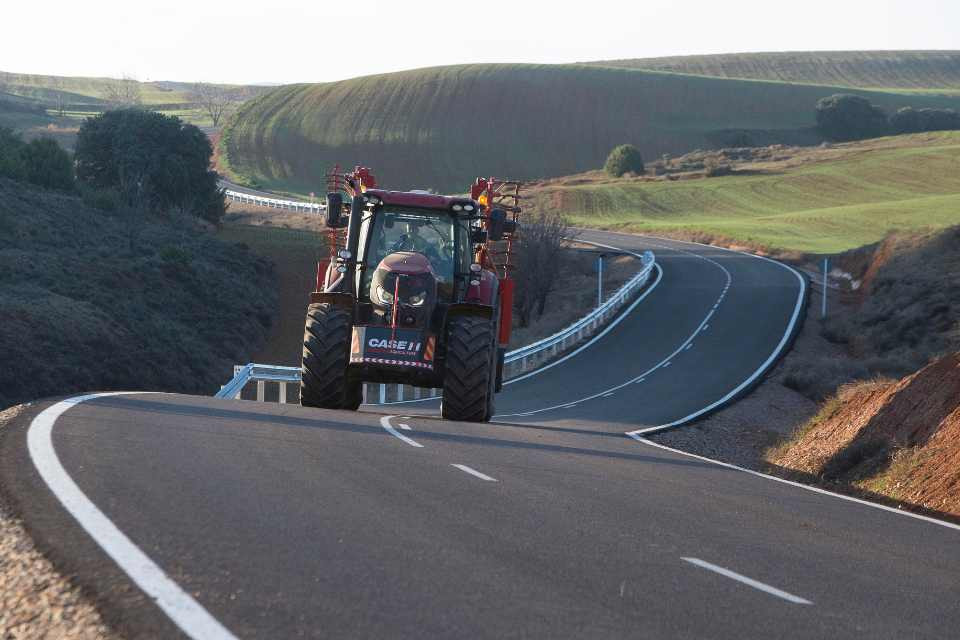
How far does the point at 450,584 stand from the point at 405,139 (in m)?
116

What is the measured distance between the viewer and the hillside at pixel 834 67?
7062 inches

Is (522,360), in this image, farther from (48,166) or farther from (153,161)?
(153,161)

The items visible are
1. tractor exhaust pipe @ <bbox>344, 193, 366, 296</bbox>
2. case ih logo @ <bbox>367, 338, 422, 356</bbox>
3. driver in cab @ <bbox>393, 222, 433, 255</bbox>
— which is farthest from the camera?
driver in cab @ <bbox>393, 222, 433, 255</bbox>

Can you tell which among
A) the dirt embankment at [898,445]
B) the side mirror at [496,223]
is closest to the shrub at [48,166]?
the side mirror at [496,223]

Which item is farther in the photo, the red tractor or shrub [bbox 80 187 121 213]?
shrub [bbox 80 187 121 213]

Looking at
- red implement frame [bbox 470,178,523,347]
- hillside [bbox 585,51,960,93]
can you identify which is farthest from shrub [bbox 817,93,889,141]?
red implement frame [bbox 470,178,523,347]

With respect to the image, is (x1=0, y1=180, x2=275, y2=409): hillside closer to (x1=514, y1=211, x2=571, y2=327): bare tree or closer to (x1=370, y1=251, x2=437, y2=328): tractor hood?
(x1=514, y1=211, x2=571, y2=327): bare tree

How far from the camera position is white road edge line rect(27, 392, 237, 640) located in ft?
18.9

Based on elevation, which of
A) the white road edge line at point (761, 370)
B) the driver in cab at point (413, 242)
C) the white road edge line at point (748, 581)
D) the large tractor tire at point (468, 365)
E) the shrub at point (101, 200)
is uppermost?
the driver in cab at point (413, 242)

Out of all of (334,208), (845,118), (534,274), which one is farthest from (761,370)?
(845,118)

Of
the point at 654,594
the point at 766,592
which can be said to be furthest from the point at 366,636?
the point at 766,592

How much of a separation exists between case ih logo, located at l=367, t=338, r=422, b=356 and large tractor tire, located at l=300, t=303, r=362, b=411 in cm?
53

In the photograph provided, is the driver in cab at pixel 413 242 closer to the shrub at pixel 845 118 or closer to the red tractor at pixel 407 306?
the red tractor at pixel 407 306

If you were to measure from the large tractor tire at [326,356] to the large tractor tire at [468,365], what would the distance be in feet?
4.62
